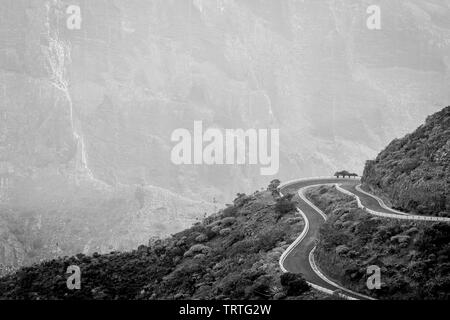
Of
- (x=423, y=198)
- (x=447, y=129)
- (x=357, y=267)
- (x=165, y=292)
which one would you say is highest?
(x=447, y=129)

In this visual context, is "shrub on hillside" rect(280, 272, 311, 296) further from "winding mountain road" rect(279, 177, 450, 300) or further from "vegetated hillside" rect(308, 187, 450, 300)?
"vegetated hillside" rect(308, 187, 450, 300)

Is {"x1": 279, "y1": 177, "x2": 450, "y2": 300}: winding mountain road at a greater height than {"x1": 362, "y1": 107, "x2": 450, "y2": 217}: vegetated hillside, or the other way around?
{"x1": 362, "y1": 107, "x2": 450, "y2": 217}: vegetated hillside

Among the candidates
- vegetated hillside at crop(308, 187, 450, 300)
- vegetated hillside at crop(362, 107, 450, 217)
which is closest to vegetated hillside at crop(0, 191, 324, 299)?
vegetated hillside at crop(308, 187, 450, 300)

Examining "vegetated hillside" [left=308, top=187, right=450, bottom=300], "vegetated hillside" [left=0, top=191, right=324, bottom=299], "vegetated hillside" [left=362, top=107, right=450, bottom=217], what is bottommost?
"vegetated hillside" [left=0, top=191, right=324, bottom=299]

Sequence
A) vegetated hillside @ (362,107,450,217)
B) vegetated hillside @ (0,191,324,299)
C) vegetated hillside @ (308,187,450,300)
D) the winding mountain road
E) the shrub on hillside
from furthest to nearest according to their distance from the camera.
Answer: vegetated hillside @ (362,107,450,217) → vegetated hillside @ (0,191,324,299) → the winding mountain road → the shrub on hillside → vegetated hillside @ (308,187,450,300)

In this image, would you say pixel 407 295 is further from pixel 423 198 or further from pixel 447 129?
pixel 447 129
